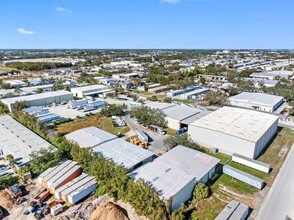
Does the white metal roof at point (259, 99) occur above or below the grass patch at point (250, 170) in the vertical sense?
above

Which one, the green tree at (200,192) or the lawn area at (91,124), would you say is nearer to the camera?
the green tree at (200,192)

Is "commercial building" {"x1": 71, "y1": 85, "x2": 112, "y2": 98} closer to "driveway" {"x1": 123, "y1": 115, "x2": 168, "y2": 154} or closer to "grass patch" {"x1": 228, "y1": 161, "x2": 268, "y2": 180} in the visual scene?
"driveway" {"x1": 123, "y1": 115, "x2": 168, "y2": 154}

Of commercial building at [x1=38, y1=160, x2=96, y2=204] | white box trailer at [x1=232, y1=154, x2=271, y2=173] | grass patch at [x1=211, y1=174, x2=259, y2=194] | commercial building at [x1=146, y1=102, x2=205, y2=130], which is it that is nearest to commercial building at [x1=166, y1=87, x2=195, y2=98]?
commercial building at [x1=146, y1=102, x2=205, y2=130]

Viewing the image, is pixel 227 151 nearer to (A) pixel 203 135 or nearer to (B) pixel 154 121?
(A) pixel 203 135

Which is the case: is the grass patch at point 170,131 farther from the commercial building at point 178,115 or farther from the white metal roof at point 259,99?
the white metal roof at point 259,99

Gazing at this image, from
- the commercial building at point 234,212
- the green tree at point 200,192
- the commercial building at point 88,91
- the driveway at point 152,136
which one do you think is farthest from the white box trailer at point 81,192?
the commercial building at point 88,91

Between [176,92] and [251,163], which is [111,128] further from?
[176,92]
